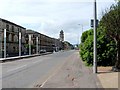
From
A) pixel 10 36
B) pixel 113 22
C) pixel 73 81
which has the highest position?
pixel 10 36

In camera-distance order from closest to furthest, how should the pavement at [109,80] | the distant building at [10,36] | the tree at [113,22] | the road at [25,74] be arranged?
the pavement at [109,80]
the road at [25,74]
the tree at [113,22]
the distant building at [10,36]

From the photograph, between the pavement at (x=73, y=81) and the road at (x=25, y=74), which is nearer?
the pavement at (x=73, y=81)

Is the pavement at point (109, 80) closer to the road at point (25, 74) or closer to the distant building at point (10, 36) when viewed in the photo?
the road at point (25, 74)

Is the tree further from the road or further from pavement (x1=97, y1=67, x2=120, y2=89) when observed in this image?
Answer: the road

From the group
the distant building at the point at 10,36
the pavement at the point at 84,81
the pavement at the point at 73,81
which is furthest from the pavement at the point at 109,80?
the distant building at the point at 10,36

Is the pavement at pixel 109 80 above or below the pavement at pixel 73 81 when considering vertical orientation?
above

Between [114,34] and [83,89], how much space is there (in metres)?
11.2

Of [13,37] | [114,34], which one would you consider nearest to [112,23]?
[114,34]

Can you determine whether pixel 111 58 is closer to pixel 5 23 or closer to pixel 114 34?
pixel 114 34

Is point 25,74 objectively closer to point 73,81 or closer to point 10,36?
point 73,81

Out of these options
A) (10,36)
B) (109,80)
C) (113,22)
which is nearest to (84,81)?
(109,80)

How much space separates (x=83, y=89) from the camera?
1446 centimetres

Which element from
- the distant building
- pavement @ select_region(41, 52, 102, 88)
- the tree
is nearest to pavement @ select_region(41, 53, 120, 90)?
pavement @ select_region(41, 52, 102, 88)

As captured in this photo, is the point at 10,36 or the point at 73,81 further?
the point at 10,36
